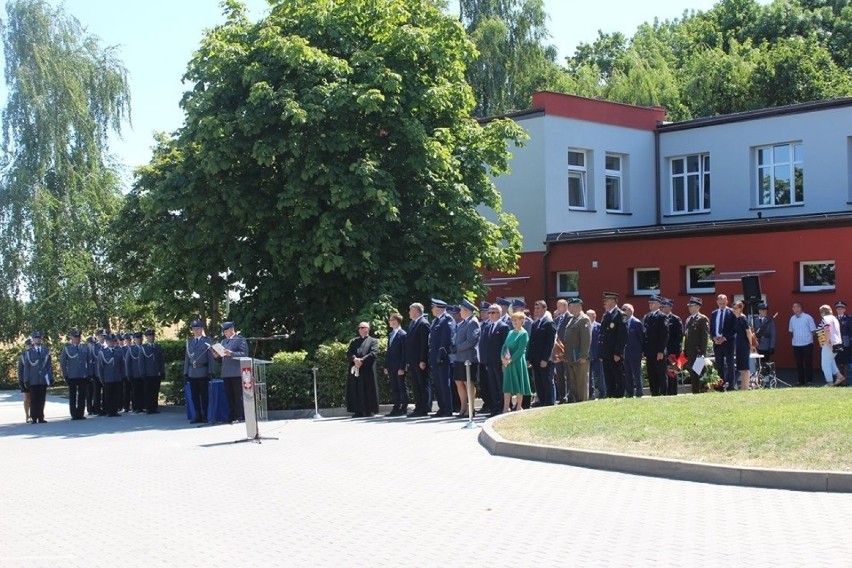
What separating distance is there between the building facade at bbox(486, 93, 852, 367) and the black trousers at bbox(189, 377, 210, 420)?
14034mm

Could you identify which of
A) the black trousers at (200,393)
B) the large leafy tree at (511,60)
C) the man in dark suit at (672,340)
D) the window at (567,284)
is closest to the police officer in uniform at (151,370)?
the black trousers at (200,393)

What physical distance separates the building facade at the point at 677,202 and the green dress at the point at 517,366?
11.5 meters

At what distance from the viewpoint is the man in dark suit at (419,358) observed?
67.6 ft

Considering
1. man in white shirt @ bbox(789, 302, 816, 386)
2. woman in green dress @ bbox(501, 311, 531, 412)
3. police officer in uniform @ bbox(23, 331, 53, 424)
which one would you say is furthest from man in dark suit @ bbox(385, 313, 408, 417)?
man in white shirt @ bbox(789, 302, 816, 386)

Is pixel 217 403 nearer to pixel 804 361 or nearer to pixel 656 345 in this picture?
pixel 656 345

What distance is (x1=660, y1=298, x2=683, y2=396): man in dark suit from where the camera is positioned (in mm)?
20547

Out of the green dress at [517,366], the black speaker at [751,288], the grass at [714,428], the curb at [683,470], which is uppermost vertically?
the black speaker at [751,288]

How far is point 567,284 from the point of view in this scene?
34438 mm

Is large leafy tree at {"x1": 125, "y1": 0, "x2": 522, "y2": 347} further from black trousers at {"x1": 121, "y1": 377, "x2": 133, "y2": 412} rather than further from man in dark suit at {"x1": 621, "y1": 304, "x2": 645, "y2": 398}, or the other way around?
man in dark suit at {"x1": 621, "y1": 304, "x2": 645, "y2": 398}

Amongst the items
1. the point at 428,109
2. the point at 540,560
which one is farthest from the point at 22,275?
the point at 540,560

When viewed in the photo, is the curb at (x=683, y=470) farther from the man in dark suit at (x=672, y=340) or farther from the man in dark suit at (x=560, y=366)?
the man in dark suit at (x=672, y=340)

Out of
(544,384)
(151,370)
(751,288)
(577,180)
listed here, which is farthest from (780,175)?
(151,370)

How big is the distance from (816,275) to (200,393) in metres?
15.6

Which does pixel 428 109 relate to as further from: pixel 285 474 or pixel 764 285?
pixel 285 474
